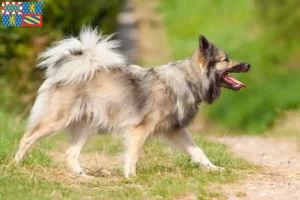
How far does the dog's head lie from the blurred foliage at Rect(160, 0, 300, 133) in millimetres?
6852

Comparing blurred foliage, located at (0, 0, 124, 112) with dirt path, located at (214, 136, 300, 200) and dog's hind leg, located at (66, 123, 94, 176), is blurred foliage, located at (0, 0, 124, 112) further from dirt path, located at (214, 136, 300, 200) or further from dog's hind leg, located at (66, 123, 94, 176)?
dog's hind leg, located at (66, 123, 94, 176)

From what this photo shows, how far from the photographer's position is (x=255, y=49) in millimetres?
18828

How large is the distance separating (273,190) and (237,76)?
10.4m

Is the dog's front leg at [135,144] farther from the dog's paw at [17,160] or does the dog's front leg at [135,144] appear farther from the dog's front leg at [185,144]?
the dog's paw at [17,160]

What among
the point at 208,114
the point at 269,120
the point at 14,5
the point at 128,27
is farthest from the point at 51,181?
the point at 128,27

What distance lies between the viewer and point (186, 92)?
8.11 meters

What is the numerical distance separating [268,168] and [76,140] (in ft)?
7.39

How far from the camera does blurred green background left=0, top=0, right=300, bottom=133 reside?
15539mm

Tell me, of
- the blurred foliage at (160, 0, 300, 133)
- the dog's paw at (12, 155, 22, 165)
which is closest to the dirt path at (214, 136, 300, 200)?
the dog's paw at (12, 155, 22, 165)

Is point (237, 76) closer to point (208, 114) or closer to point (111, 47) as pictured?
point (208, 114)

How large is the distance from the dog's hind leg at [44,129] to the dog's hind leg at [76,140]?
0.35 metres

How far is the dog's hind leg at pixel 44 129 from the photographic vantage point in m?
8.23

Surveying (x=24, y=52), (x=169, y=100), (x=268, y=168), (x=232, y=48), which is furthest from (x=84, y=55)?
(x=232, y=48)

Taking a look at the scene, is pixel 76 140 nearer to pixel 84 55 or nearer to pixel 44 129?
pixel 44 129
